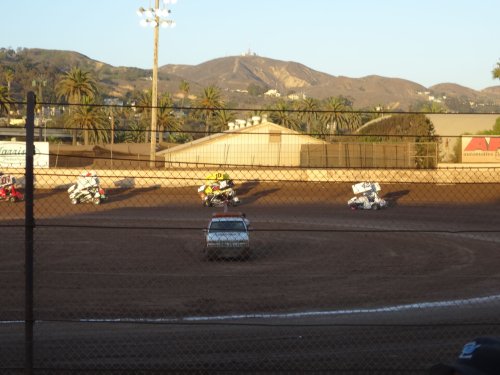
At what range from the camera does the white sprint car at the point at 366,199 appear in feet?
123

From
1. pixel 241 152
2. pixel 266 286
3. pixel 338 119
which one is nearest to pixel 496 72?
pixel 338 119

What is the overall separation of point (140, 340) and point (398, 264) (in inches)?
493

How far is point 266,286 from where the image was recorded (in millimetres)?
18156

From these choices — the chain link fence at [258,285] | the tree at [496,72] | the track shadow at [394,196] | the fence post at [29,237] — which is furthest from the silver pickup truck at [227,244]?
the tree at [496,72]

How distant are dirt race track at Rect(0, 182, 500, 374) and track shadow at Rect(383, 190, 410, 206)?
95cm

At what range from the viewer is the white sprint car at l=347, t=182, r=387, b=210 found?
37375 mm

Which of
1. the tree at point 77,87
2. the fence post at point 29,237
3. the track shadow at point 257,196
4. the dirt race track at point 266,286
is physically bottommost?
the dirt race track at point 266,286

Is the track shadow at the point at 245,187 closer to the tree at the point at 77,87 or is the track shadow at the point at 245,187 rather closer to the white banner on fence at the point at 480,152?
the white banner on fence at the point at 480,152

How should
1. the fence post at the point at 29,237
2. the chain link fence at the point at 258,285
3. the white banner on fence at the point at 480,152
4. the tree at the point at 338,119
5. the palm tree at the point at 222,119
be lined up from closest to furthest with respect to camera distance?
1. the fence post at the point at 29,237
2. the chain link fence at the point at 258,285
3. the white banner on fence at the point at 480,152
4. the tree at the point at 338,119
5. the palm tree at the point at 222,119

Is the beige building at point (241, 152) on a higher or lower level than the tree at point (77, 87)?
lower

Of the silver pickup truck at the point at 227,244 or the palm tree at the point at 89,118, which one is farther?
the silver pickup truck at the point at 227,244

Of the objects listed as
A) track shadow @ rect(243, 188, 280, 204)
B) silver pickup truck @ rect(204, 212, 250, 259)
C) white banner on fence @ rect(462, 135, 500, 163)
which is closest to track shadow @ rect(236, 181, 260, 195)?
track shadow @ rect(243, 188, 280, 204)

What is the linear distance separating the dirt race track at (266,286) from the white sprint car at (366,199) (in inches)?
25.8

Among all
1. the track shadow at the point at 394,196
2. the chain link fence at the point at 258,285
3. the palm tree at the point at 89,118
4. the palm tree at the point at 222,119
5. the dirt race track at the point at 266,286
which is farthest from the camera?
the palm tree at the point at 222,119
